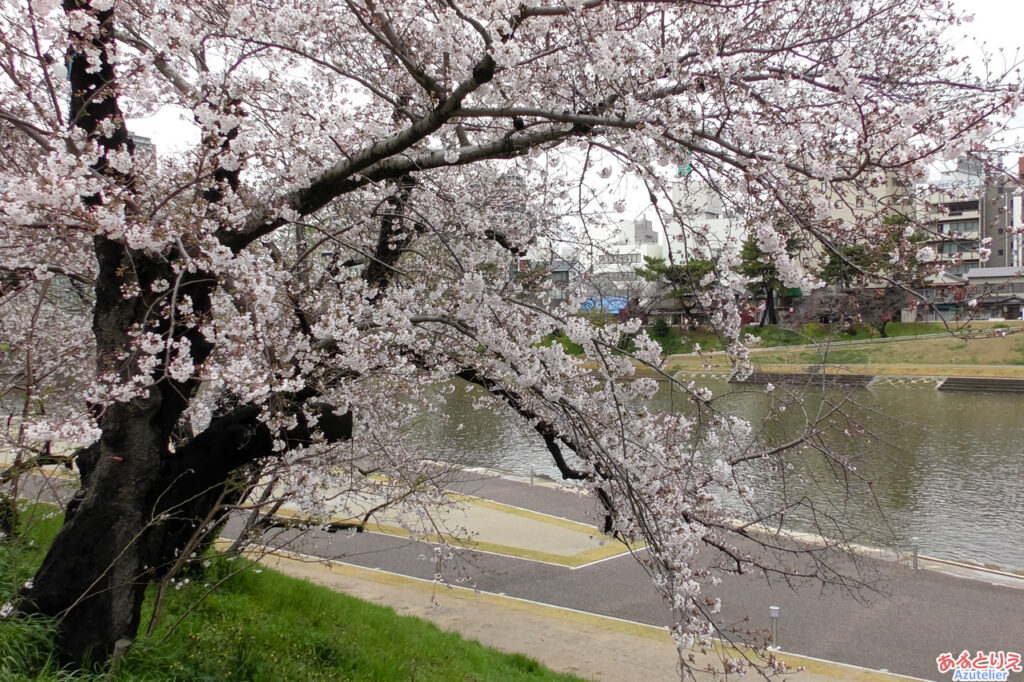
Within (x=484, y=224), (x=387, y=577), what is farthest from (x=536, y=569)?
(x=484, y=224)

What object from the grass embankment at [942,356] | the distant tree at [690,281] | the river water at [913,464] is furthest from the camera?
the grass embankment at [942,356]

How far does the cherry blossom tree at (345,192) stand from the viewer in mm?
3428

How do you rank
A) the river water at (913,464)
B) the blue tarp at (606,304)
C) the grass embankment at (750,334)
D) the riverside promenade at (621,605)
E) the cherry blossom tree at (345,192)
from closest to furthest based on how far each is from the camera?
the cherry blossom tree at (345,192)
the grass embankment at (750,334)
the blue tarp at (606,304)
the riverside promenade at (621,605)
the river water at (913,464)

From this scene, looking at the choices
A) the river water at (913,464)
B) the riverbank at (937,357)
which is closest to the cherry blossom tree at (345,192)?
the river water at (913,464)

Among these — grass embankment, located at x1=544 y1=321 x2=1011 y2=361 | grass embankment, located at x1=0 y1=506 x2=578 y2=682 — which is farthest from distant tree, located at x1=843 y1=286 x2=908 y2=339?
grass embankment, located at x1=0 y1=506 x2=578 y2=682

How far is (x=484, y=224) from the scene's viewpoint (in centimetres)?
536

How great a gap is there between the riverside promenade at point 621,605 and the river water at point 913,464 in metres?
0.87

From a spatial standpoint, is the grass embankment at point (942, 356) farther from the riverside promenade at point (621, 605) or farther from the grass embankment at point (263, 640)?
the grass embankment at point (263, 640)

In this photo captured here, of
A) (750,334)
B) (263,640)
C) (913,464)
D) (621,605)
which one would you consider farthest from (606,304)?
(913,464)

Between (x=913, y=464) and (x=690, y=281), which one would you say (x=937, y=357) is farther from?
(x=690, y=281)

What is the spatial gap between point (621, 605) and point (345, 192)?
20.1 feet

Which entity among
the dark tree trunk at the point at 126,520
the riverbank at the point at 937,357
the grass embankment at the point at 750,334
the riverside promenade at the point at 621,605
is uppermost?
the riverbank at the point at 937,357

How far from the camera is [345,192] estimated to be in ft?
14.3

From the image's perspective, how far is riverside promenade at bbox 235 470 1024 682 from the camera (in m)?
6.87
